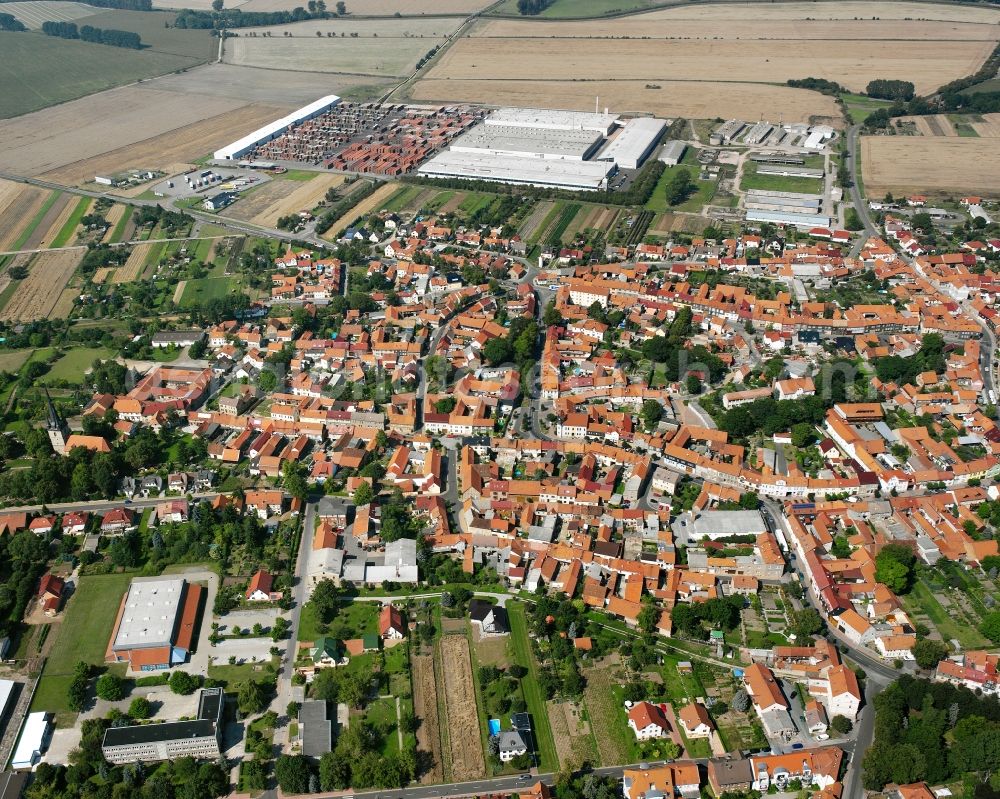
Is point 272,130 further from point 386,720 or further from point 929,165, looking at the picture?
point 386,720

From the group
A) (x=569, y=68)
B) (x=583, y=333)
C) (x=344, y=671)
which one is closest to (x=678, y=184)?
(x=583, y=333)

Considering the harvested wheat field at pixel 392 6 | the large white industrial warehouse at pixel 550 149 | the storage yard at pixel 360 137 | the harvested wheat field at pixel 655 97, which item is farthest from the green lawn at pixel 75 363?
the harvested wheat field at pixel 392 6

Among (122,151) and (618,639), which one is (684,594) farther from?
(122,151)

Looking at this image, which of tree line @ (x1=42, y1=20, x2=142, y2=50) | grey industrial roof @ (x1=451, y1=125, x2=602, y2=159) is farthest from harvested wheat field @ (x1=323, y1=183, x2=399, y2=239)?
tree line @ (x1=42, y1=20, x2=142, y2=50)

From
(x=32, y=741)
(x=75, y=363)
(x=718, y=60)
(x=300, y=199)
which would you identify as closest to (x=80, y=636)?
(x=32, y=741)

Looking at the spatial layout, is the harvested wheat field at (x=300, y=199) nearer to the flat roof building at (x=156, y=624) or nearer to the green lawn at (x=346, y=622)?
the flat roof building at (x=156, y=624)

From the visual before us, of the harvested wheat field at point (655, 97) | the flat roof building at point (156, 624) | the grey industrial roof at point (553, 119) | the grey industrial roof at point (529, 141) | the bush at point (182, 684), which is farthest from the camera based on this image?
the harvested wheat field at point (655, 97)
